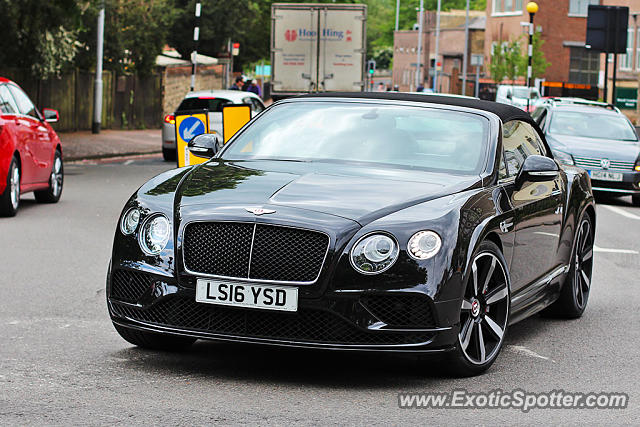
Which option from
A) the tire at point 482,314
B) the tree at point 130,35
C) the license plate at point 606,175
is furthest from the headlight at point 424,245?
the tree at point 130,35

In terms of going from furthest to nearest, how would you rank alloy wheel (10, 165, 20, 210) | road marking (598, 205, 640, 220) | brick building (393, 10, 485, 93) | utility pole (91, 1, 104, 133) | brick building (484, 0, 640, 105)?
brick building (393, 10, 485, 93), brick building (484, 0, 640, 105), utility pole (91, 1, 104, 133), road marking (598, 205, 640, 220), alloy wheel (10, 165, 20, 210)

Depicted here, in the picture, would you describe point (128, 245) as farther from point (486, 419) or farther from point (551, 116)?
point (551, 116)

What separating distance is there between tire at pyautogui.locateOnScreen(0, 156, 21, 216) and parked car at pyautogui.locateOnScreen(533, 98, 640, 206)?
29.3ft

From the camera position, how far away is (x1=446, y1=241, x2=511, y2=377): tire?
6336 millimetres

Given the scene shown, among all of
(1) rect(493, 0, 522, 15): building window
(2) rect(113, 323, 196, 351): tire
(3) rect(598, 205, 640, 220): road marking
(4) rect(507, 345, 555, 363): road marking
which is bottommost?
(3) rect(598, 205, 640, 220): road marking

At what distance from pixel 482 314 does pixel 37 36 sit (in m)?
28.8

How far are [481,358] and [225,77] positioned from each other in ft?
179

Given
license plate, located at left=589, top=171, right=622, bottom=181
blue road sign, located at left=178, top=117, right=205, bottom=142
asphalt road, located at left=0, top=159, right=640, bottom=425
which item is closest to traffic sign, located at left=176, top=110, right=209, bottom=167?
blue road sign, located at left=178, top=117, right=205, bottom=142

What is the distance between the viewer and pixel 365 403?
578 cm

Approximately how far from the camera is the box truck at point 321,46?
32.2 meters

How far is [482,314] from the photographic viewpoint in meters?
6.57

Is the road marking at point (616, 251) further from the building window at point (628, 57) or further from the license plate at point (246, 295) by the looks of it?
the building window at point (628, 57)

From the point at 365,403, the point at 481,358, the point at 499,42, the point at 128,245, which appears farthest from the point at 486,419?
the point at 499,42

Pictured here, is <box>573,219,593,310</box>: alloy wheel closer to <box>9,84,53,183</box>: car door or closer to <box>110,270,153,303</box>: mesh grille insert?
<box>110,270,153,303</box>: mesh grille insert
